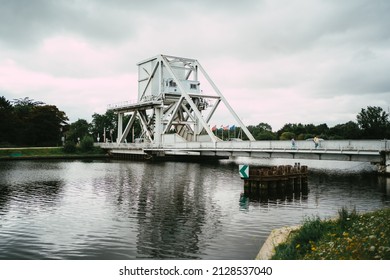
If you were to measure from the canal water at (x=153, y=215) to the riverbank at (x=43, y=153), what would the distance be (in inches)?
1613

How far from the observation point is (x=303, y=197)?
27.1 metres

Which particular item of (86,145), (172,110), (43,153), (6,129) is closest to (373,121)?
(172,110)

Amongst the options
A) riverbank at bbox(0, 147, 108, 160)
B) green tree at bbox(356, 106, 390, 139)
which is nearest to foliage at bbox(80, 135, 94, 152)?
riverbank at bbox(0, 147, 108, 160)

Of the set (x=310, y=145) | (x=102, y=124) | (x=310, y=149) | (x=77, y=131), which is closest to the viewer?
(x=310, y=149)

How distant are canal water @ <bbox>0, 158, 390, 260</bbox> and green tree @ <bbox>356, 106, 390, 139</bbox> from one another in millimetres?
55273

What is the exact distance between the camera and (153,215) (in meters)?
20.5

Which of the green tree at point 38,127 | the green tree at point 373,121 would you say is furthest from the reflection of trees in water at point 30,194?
the green tree at point 373,121

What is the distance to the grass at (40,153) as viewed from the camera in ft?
238

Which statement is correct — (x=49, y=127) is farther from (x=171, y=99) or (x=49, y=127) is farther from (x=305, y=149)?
(x=305, y=149)

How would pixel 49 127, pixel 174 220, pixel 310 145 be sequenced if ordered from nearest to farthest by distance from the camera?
pixel 174 220, pixel 310 145, pixel 49 127

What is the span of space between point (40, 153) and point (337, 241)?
77.1 meters

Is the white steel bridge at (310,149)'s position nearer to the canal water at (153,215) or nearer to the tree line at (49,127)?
the canal water at (153,215)

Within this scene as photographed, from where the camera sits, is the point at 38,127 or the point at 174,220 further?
the point at 38,127

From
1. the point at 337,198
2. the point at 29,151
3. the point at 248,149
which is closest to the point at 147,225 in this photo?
the point at 337,198
